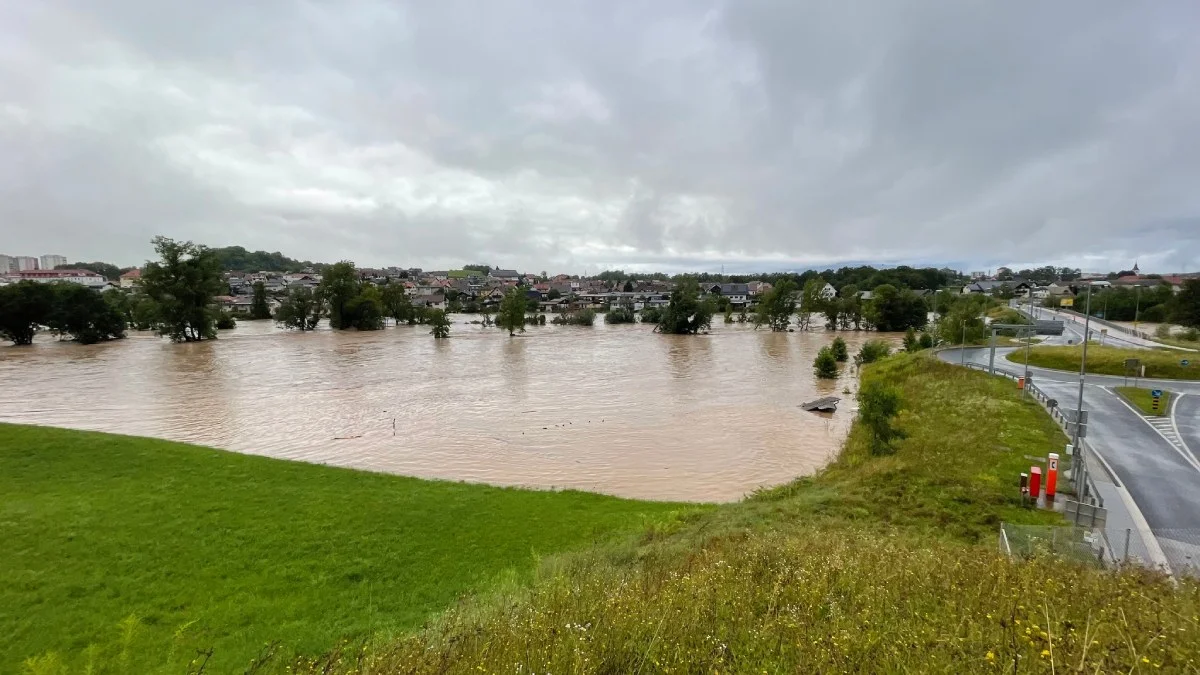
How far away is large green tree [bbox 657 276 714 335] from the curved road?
4692 cm

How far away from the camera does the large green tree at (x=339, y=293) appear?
74688 mm

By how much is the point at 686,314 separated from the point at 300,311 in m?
53.5

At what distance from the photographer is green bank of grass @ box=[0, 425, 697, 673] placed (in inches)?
269

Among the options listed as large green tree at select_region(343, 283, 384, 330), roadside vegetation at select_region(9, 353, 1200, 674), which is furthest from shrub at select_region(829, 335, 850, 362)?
large green tree at select_region(343, 283, 384, 330)

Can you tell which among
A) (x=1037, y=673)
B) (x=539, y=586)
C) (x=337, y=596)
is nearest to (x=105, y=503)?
(x=337, y=596)

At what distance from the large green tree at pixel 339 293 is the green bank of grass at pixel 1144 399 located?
256ft

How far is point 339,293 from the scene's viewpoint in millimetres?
75188

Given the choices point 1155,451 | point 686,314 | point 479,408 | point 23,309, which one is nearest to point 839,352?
point 686,314

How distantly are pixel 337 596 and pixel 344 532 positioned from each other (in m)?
2.80

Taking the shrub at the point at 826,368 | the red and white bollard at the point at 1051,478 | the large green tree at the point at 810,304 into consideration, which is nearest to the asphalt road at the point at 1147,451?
the red and white bollard at the point at 1051,478

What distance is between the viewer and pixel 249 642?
670cm

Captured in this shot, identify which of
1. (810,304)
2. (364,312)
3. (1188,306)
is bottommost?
(364,312)

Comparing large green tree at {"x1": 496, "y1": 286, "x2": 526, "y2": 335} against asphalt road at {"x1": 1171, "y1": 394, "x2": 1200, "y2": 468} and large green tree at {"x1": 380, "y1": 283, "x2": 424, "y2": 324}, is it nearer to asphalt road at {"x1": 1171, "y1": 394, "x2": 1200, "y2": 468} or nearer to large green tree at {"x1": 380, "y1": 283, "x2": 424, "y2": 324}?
large green tree at {"x1": 380, "y1": 283, "x2": 424, "y2": 324}

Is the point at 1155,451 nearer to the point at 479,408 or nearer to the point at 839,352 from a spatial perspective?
the point at 479,408
